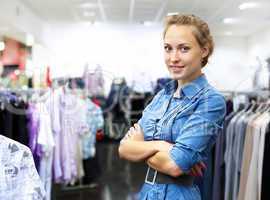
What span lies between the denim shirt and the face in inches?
1.7

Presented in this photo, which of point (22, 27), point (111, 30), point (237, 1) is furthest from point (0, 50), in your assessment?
point (237, 1)

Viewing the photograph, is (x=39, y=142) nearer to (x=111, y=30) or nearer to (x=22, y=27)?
(x=22, y=27)

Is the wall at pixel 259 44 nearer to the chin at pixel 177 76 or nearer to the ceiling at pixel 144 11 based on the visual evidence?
the ceiling at pixel 144 11

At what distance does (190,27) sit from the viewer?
1.15m

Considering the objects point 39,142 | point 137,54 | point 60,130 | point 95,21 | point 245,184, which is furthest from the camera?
point 137,54

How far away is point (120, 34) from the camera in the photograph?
22.5 ft

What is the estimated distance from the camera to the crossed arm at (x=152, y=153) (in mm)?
1103

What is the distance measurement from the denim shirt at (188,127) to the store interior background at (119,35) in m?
3.43

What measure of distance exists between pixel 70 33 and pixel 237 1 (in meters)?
3.52

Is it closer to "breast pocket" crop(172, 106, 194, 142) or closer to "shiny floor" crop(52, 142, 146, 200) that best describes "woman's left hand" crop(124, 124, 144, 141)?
"breast pocket" crop(172, 106, 194, 142)

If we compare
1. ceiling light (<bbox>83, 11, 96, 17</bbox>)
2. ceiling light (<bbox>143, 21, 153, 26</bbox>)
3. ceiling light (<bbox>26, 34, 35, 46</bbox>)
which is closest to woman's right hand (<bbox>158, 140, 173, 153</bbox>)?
ceiling light (<bbox>83, 11, 96, 17</bbox>)

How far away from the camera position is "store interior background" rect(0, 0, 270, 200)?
5.04m

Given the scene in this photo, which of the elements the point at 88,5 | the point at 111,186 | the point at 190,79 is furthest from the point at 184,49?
the point at 88,5

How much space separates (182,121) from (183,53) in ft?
0.82
